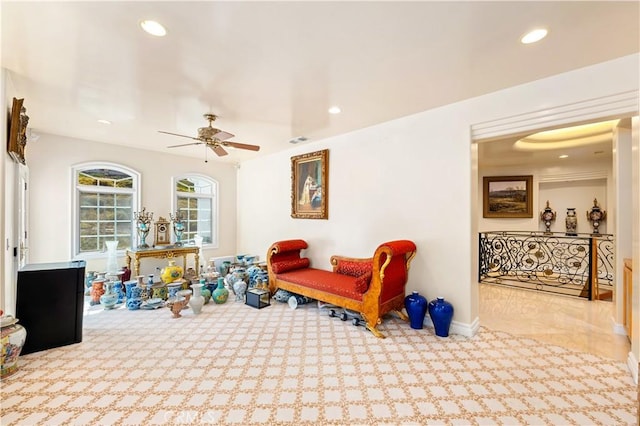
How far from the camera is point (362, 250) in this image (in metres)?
4.20

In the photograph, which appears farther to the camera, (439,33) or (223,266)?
(223,266)

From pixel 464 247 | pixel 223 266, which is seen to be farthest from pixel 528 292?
pixel 223 266

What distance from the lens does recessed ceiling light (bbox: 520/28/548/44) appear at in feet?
6.41

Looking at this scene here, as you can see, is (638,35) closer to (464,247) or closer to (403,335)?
(464,247)

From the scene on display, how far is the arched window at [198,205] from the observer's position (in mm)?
6098

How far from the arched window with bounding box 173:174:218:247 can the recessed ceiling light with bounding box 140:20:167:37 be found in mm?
4438

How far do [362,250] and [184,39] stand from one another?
10.9ft

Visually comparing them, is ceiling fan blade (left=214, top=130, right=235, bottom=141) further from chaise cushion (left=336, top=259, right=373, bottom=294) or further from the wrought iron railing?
the wrought iron railing

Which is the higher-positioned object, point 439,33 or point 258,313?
point 439,33

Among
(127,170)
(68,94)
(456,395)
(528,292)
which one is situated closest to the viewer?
(456,395)

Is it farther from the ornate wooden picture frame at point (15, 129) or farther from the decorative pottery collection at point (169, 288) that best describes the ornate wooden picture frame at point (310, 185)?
the ornate wooden picture frame at point (15, 129)

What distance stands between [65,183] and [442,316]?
6196 mm

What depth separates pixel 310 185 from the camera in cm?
493

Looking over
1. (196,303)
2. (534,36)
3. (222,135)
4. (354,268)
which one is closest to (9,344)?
(196,303)
